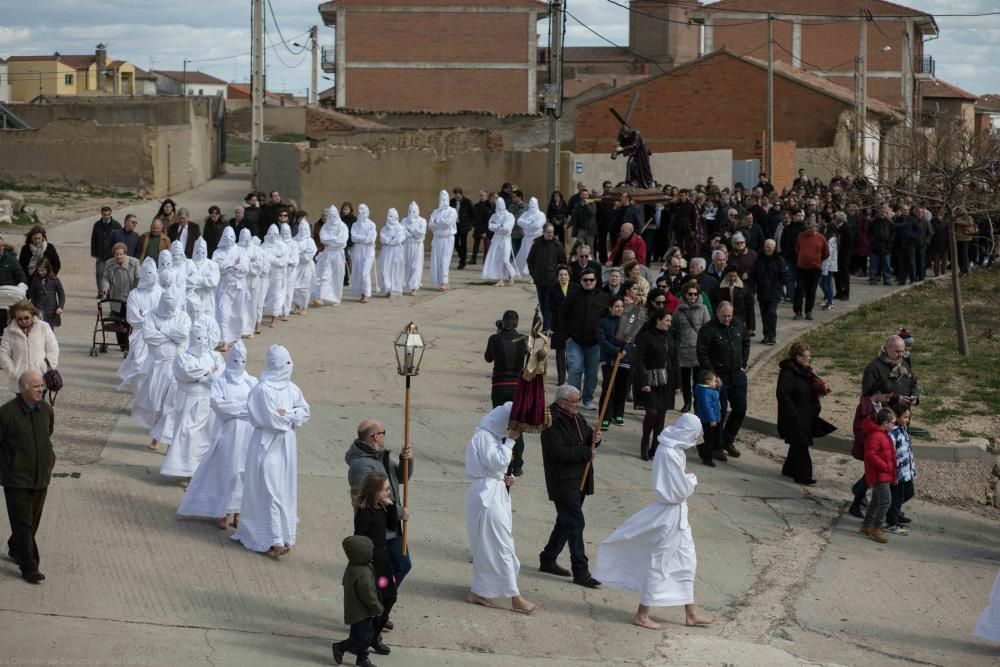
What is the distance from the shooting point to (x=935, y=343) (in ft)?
67.6

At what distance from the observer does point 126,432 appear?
14.6 metres

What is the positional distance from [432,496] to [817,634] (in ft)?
13.1

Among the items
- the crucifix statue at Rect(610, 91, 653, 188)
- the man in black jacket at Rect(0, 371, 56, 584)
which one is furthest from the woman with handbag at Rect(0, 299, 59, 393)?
the crucifix statue at Rect(610, 91, 653, 188)

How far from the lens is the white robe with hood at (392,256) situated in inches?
931

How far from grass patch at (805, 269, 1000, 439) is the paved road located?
3378mm

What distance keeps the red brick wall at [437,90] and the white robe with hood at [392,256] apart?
38.0 meters

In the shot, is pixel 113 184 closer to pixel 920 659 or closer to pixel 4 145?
pixel 4 145

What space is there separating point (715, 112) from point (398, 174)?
62.7ft

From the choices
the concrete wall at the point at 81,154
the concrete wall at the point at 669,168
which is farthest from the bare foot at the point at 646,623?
the concrete wall at the point at 81,154

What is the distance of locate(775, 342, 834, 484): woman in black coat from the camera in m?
14.2

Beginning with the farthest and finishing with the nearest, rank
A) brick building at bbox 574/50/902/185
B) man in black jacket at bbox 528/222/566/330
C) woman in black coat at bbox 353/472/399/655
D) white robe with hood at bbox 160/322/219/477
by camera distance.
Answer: brick building at bbox 574/50/902/185 < man in black jacket at bbox 528/222/566/330 < white robe with hood at bbox 160/322/219/477 < woman in black coat at bbox 353/472/399/655

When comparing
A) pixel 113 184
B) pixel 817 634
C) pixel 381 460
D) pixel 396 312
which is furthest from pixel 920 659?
pixel 113 184

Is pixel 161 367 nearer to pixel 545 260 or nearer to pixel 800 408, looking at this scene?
pixel 800 408

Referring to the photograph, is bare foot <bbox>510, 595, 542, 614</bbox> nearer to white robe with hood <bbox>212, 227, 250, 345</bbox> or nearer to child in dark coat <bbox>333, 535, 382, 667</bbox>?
child in dark coat <bbox>333, 535, 382, 667</bbox>
